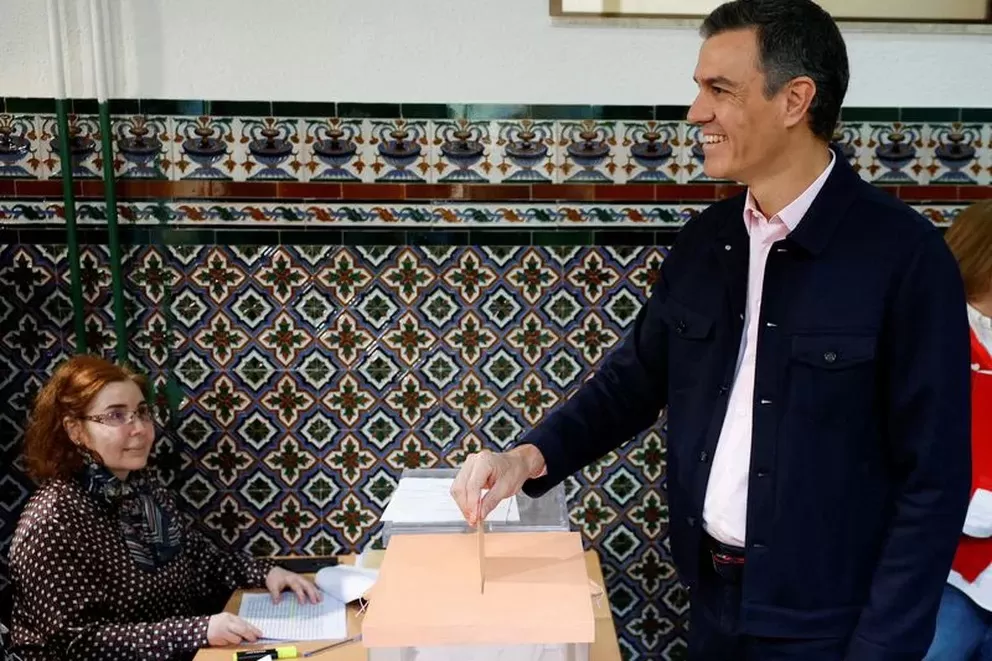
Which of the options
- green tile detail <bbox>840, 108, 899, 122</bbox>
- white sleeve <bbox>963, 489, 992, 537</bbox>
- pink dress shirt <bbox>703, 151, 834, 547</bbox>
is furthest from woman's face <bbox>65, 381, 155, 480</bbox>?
green tile detail <bbox>840, 108, 899, 122</bbox>

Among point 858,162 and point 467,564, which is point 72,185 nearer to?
point 467,564

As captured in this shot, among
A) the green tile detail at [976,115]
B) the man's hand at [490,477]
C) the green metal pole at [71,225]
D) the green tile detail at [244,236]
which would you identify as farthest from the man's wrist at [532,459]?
the green tile detail at [976,115]

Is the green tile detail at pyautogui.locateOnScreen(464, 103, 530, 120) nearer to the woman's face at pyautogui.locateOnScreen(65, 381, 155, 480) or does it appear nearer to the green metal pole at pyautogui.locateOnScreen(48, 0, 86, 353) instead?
the green metal pole at pyautogui.locateOnScreen(48, 0, 86, 353)

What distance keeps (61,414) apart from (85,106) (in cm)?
82

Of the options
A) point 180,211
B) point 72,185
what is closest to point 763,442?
point 180,211

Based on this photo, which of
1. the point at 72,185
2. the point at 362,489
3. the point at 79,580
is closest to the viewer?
the point at 79,580

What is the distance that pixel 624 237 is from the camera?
2584 millimetres

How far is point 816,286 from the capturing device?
1.45 m

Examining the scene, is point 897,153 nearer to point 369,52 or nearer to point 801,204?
point 801,204

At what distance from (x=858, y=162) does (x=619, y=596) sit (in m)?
1.41

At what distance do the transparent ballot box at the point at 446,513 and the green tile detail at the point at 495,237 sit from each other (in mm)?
658

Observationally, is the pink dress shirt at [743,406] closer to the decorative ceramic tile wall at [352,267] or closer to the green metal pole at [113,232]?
the decorative ceramic tile wall at [352,267]

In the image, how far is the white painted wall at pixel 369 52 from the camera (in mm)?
2457

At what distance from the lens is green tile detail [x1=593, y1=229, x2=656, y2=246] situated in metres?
2.58
